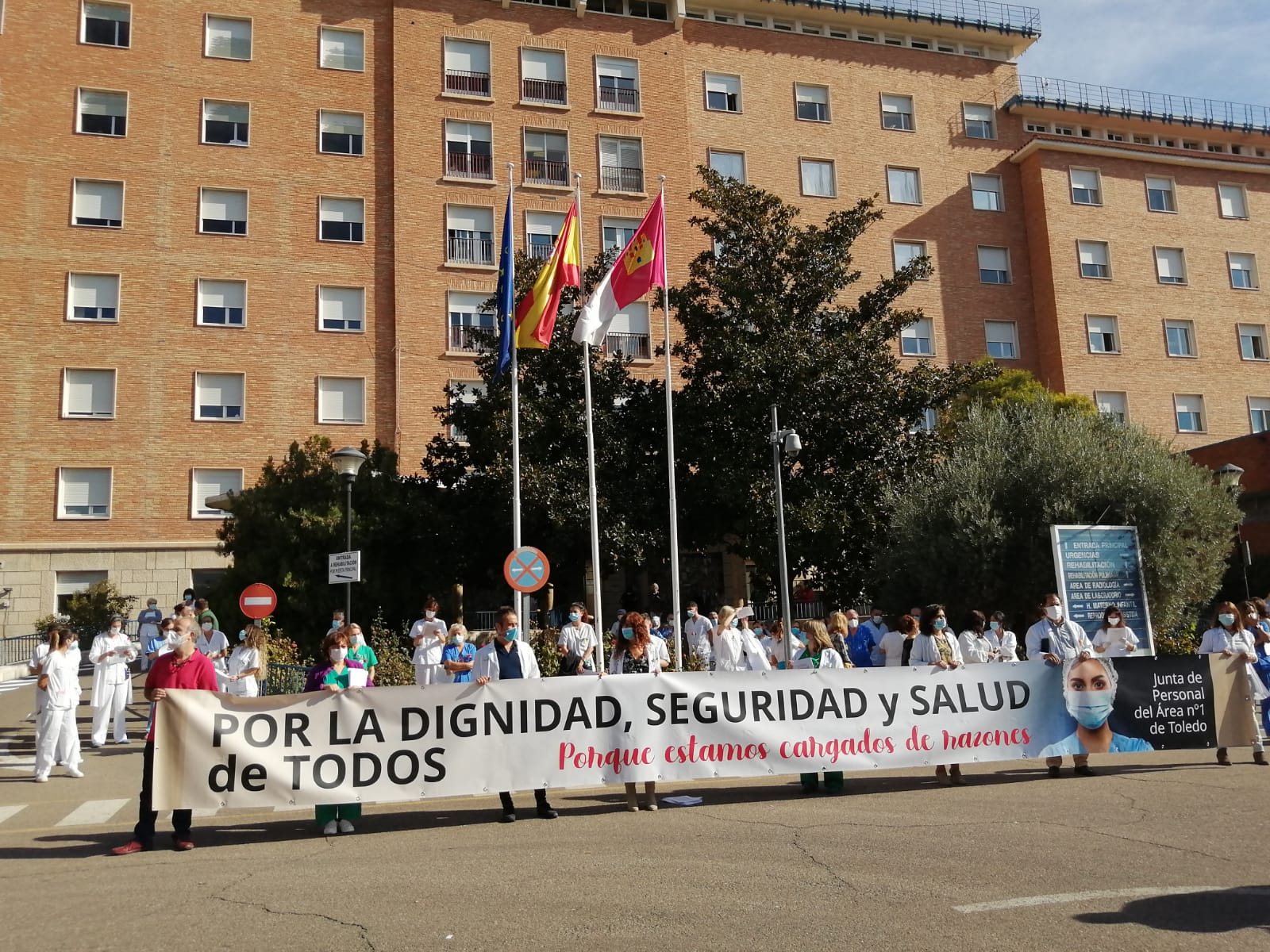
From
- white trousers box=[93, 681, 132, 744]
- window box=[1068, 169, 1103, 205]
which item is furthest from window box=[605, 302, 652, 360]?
white trousers box=[93, 681, 132, 744]

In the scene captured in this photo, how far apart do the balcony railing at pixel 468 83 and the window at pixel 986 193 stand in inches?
771

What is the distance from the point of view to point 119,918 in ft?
20.9

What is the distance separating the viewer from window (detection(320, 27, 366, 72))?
37.3 metres

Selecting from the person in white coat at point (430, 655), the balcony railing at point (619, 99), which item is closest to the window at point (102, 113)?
the balcony railing at point (619, 99)

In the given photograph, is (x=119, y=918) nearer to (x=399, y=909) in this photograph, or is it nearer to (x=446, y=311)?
(x=399, y=909)

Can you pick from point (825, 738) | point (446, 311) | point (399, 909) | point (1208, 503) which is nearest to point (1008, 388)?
point (1208, 503)

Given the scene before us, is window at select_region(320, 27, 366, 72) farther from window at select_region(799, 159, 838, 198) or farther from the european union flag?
the european union flag

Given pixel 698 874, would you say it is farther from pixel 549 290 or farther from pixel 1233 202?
pixel 1233 202

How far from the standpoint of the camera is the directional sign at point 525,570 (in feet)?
52.9

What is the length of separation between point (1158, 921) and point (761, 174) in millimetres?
37995

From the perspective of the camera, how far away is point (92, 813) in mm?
10562

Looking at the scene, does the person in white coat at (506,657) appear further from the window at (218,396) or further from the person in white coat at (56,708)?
the window at (218,396)

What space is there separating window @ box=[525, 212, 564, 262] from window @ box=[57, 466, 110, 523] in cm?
1534

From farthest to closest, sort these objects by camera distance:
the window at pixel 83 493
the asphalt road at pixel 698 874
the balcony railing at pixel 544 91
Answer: the balcony railing at pixel 544 91, the window at pixel 83 493, the asphalt road at pixel 698 874
